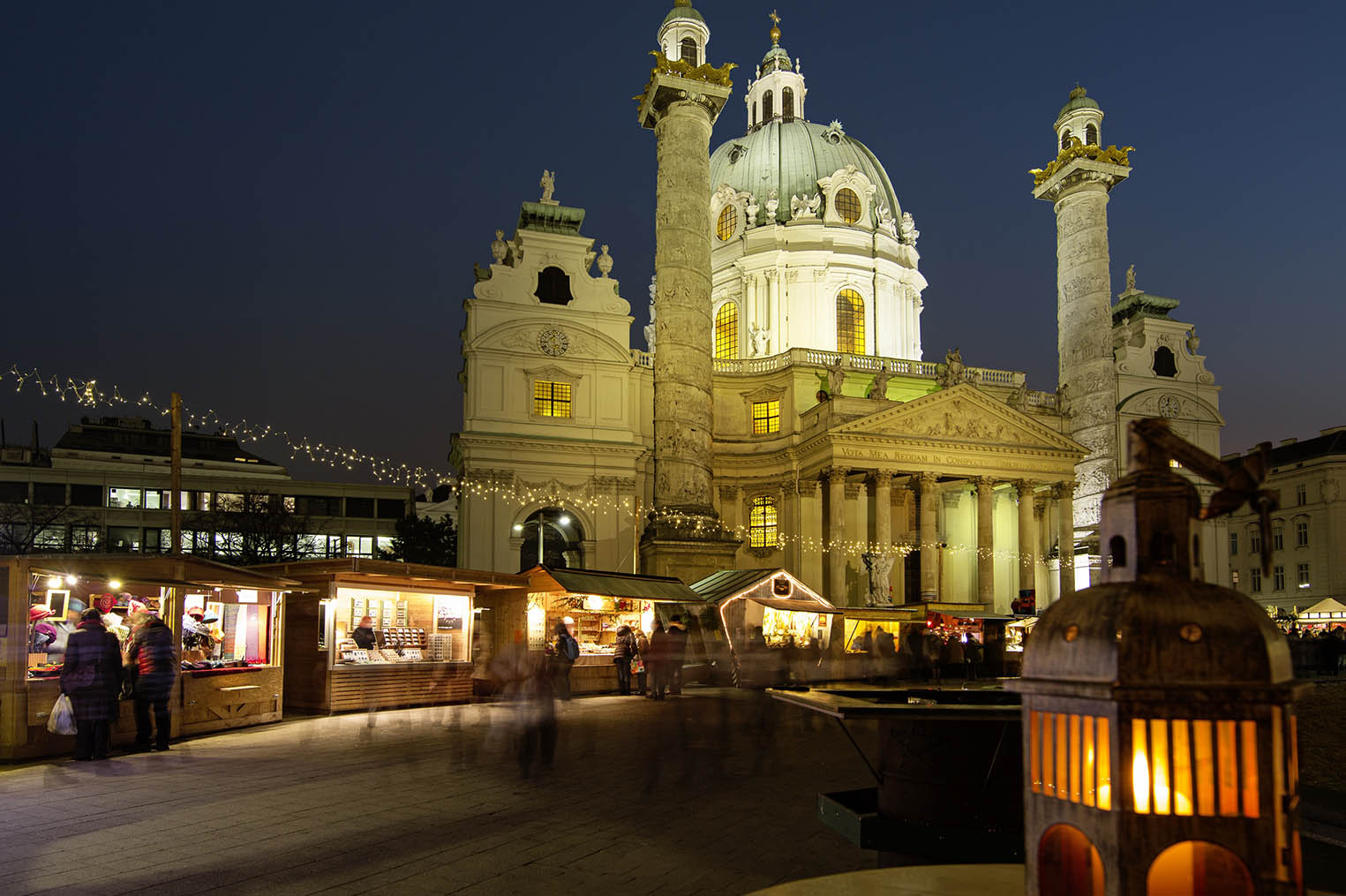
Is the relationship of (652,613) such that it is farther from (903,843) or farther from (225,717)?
(903,843)

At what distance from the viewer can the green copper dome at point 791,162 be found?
2458 inches

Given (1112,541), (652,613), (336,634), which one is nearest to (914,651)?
(652,613)

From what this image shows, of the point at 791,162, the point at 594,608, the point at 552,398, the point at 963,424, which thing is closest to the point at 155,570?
the point at 594,608

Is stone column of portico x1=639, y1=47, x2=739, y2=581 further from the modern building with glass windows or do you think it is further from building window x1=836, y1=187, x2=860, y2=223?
the modern building with glass windows

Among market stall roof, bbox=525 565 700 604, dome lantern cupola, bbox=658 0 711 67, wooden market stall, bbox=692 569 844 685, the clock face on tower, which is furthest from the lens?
the clock face on tower

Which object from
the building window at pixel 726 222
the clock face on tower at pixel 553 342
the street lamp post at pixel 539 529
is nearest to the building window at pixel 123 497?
the street lamp post at pixel 539 529

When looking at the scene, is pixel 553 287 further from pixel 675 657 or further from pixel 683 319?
pixel 675 657

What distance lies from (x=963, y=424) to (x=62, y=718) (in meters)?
40.3

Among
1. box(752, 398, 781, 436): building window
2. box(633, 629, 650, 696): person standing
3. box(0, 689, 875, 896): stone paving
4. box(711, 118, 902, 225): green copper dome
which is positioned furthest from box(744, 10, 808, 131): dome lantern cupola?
box(0, 689, 875, 896): stone paving

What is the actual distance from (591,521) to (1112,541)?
4177cm

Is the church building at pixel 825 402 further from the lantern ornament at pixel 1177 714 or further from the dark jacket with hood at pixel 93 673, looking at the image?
the lantern ornament at pixel 1177 714

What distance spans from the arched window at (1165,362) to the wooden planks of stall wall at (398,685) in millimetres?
48828

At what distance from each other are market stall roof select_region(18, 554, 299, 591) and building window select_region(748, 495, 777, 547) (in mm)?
35249

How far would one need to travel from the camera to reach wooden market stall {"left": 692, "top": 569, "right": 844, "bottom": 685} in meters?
26.6
